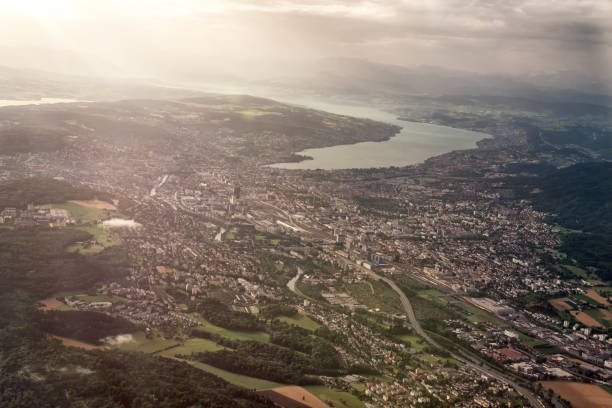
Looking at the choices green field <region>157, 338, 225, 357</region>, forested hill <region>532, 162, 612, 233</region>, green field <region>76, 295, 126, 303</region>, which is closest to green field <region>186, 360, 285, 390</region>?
green field <region>157, 338, 225, 357</region>

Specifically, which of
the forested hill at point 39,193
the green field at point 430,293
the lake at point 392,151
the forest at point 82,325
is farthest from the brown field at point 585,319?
the lake at point 392,151

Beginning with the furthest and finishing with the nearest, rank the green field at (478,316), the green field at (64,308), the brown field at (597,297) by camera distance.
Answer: the brown field at (597,297), the green field at (478,316), the green field at (64,308)

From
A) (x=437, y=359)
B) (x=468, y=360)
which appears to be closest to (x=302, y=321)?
(x=437, y=359)

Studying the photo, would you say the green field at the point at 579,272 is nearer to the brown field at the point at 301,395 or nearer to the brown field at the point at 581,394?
the brown field at the point at 581,394

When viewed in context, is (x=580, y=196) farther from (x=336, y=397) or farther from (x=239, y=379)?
(x=239, y=379)

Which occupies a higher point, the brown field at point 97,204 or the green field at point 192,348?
the brown field at point 97,204
